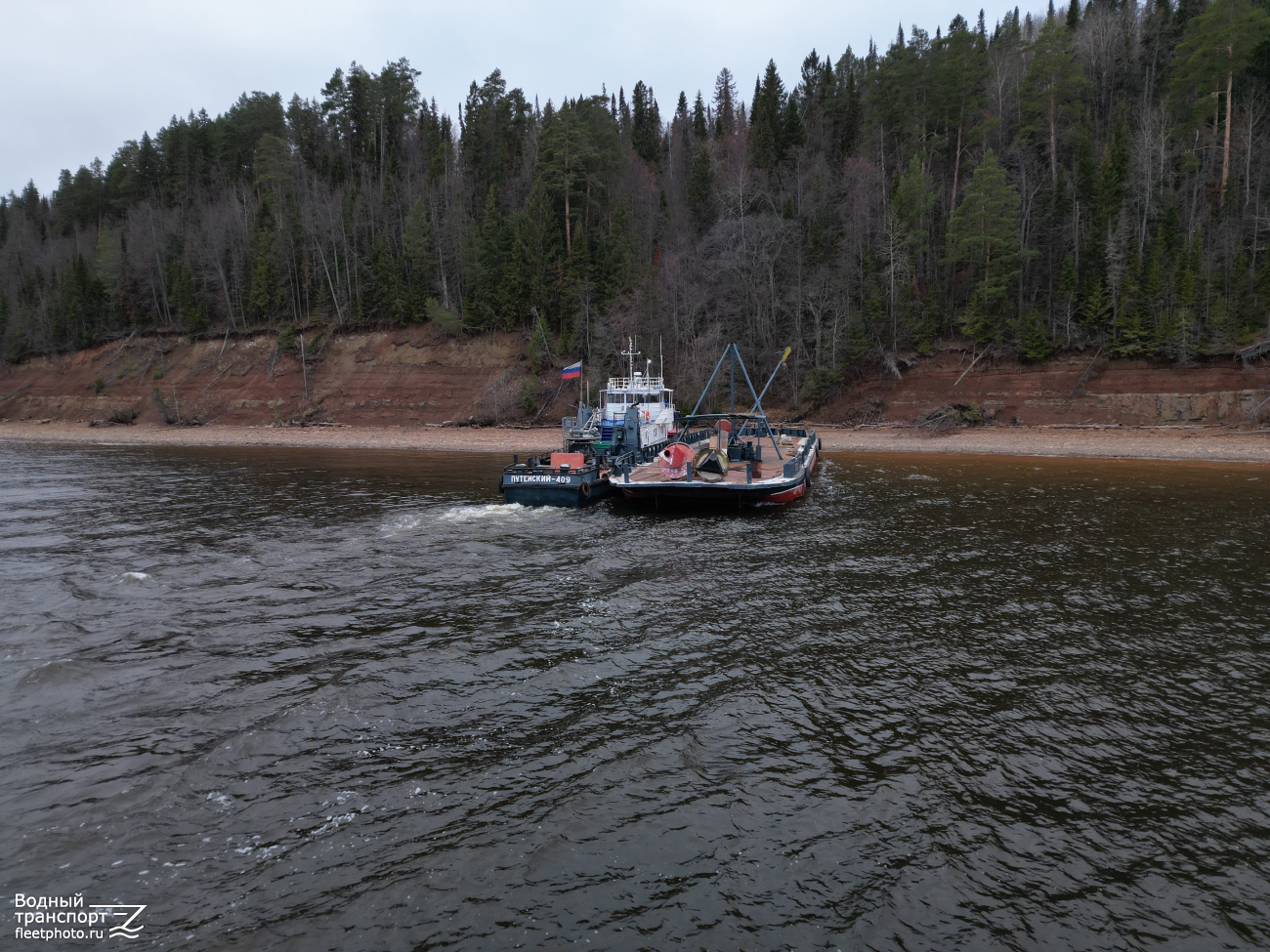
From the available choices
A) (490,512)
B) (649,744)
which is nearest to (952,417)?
(490,512)

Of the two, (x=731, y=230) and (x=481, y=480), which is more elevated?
(x=731, y=230)

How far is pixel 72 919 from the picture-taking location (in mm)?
5824

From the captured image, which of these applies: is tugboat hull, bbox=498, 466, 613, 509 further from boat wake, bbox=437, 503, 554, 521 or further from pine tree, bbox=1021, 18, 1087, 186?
pine tree, bbox=1021, 18, 1087, 186

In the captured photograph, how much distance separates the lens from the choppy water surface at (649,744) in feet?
19.7

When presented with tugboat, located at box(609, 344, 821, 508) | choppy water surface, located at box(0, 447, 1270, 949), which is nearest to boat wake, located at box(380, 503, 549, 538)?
choppy water surface, located at box(0, 447, 1270, 949)

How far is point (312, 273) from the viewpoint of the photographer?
74.2m

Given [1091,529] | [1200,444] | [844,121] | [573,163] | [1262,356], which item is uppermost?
[844,121]

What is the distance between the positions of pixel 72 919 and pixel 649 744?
604cm

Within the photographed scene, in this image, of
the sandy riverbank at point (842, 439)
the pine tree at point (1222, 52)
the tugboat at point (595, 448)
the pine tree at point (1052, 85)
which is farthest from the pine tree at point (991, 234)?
the tugboat at point (595, 448)

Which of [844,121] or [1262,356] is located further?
[844,121]

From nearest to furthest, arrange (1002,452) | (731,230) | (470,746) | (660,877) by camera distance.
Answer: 1. (660,877)
2. (470,746)
3. (1002,452)
4. (731,230)

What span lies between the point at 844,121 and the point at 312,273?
209ft

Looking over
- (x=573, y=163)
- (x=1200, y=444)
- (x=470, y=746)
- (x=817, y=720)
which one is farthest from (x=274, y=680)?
(x=573, y=163)

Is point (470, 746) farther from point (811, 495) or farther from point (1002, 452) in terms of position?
point (1002, 452)
